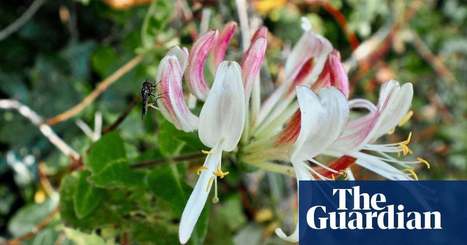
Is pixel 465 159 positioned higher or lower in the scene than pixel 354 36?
lower

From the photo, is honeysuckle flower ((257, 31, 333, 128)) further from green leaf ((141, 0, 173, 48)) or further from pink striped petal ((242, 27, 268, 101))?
green leaf ((141, 0, 173, 48))

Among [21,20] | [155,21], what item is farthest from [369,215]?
[21,20]

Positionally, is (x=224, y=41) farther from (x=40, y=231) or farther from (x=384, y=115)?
(x=40, y=231)

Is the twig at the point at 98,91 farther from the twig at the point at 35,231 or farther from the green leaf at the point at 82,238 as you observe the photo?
the green leaf at the point at 82,238

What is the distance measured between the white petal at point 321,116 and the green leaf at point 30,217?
1.88ft

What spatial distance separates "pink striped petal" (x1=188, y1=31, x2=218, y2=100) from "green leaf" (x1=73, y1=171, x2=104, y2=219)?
198 millimetres

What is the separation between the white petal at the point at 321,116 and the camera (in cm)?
68

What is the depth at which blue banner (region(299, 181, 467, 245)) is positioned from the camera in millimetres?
826

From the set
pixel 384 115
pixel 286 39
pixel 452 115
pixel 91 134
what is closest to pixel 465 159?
pixel 452 115

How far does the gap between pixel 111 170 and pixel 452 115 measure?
1.29 metres

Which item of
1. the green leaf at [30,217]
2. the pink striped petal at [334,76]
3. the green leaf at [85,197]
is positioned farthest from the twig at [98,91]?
the pink striped petal at [334,76]

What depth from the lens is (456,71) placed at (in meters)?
1.98

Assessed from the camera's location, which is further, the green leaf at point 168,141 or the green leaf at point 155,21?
the green leaf at point 155,21

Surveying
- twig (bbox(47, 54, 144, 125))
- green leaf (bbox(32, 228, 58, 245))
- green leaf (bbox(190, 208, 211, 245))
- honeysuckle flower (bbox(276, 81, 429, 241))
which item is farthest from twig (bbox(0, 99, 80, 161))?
honeysuckle flower (bbox(276, 81, 429, 241))
